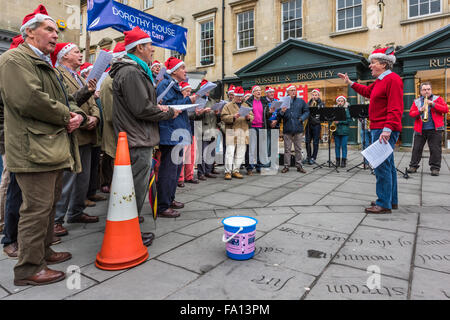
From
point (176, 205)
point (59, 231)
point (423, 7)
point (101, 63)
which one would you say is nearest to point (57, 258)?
point (59, 231)

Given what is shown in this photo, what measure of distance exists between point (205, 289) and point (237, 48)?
15935 mm

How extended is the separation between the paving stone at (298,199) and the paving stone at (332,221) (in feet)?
1.99

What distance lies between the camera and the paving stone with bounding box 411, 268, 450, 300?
1.96m

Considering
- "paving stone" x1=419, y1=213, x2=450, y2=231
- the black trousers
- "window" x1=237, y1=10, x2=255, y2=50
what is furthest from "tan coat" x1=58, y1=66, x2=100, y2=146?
"window" x1=237, y1=10, x2=255, y2=50

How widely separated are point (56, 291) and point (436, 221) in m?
4.10

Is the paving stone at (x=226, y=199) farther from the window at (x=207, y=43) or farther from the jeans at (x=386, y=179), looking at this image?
the window at (x=207, y=43)

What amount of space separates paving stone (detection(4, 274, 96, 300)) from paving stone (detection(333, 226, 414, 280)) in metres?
2.04

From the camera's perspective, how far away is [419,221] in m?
3.63

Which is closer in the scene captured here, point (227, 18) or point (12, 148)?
point (12, 148)

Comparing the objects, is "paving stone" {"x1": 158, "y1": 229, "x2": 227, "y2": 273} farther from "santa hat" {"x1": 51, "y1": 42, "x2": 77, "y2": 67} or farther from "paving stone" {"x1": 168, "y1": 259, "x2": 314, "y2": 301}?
"santa hat" {"x1": 51, "y1": 42, "x2": 77, "y2": 67}

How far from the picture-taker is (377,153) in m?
3.86

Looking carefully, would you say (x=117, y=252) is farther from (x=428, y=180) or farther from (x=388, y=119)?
(x=428, y=180)
